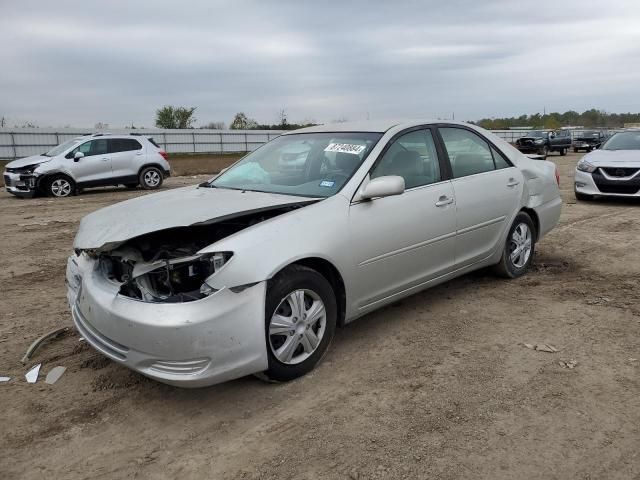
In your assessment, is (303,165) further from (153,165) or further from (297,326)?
(153,165)

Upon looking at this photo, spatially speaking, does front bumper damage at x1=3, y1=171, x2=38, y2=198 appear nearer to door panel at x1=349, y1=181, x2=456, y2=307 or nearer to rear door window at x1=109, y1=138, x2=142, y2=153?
rear door window at x1=109, y1=138, x2=142, y2=153

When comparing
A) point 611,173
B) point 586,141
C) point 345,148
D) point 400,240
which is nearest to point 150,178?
point 611,173

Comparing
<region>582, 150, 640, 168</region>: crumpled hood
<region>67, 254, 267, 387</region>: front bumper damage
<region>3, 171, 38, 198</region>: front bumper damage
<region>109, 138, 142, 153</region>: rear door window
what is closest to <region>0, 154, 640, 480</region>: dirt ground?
<region>67, 254, 267, 387</region>: front bumper damage

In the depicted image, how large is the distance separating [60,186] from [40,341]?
38.1 ft

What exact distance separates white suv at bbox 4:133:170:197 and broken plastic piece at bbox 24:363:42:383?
11.8 m

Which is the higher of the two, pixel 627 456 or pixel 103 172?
pixel 103 172

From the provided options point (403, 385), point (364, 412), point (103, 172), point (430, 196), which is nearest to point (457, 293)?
point (430, 196)

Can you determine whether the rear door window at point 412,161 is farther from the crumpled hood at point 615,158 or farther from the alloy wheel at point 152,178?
the alloy wheel at point 152,178

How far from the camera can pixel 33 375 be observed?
364 cm

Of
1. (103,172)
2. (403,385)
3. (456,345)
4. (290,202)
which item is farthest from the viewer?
(103,172)

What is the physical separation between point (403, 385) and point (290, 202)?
1.37 metres

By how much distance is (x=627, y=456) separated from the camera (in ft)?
8.62

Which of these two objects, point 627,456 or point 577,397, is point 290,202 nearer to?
point 577,397

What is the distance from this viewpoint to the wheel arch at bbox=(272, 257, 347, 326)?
3480 millimetres
